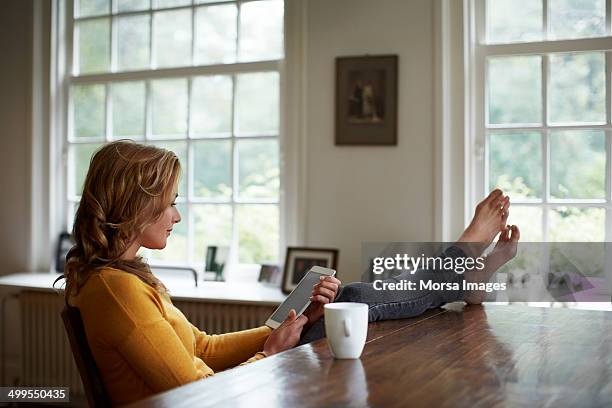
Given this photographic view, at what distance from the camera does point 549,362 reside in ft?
4.39

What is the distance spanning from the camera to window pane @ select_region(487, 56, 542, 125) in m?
3.24

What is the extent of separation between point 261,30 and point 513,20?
1.24m

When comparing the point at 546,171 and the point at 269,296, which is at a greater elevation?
the point at 546,171

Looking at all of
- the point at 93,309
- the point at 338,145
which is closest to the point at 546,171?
the point at 338,145

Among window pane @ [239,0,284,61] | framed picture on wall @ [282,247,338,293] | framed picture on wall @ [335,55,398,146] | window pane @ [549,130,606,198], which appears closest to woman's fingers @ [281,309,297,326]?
framed picture on wall @ [282,247,338,293]

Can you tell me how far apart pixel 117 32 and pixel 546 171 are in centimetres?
243

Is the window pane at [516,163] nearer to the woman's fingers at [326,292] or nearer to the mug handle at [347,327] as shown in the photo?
the woman's fingers at [326,292]

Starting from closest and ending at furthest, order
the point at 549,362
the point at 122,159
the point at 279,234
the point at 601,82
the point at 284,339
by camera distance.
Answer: the point at 549,362 < the point at 122,159 < the point at 284,339 < the point at 601,82 < the point at 279,234

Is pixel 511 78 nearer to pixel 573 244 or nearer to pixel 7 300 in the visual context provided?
pixel 573 244

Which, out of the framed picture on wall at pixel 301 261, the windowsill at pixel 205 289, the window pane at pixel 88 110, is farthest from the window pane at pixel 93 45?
the framed picture on wall at pixel 301 261

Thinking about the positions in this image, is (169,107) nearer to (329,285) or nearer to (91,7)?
(91,7)

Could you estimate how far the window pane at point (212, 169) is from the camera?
3.86 metres

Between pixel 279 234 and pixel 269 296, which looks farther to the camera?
pixel 279 234

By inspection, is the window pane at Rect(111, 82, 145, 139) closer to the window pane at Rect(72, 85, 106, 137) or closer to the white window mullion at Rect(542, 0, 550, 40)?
the window pane at Rect(72, 85, 106, 137)
